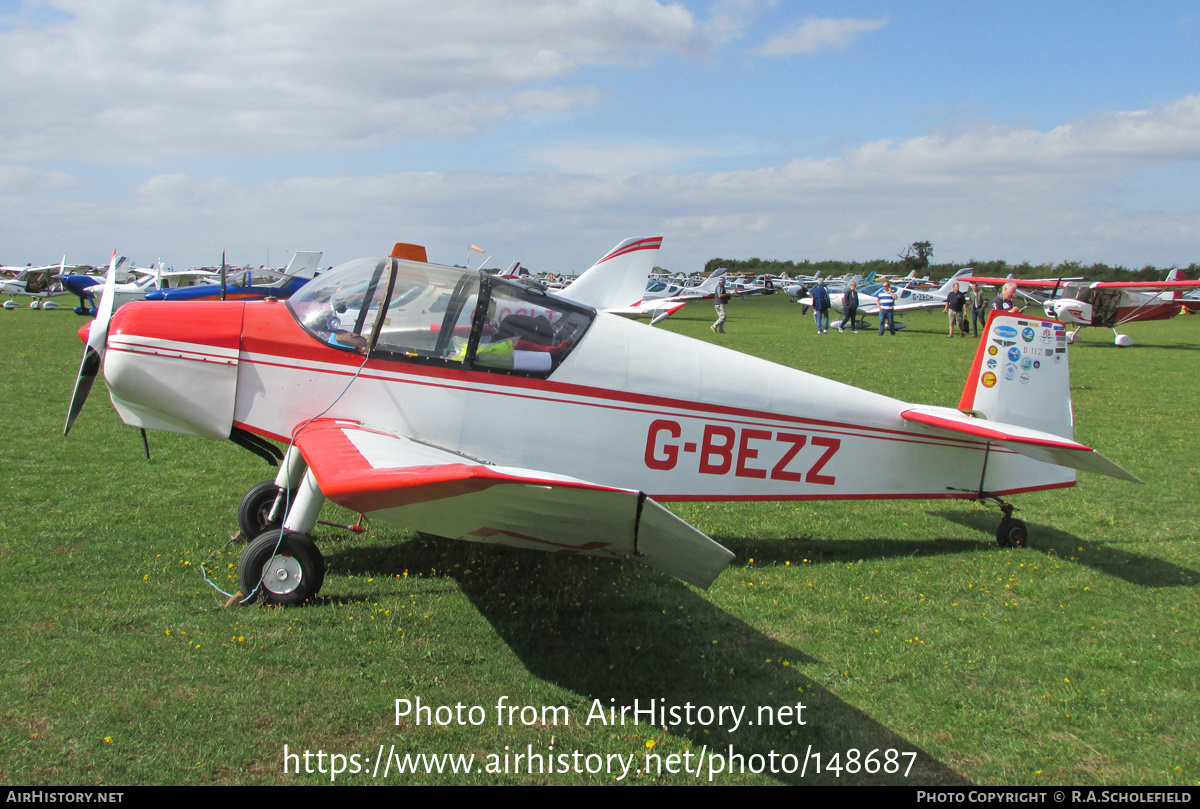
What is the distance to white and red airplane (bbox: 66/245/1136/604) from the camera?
4.80m

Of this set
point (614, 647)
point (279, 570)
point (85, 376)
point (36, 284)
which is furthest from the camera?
point (36, 284)

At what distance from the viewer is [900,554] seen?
602cm

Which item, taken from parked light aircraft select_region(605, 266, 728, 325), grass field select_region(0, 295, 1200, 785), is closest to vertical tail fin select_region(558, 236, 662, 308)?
parked light aircraft select_region(605, 266, 728, 325)

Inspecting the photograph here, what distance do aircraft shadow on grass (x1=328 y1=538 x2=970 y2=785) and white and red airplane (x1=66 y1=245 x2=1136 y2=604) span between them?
2.43 ft

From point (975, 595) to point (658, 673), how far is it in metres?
2.46

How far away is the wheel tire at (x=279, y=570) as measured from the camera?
15.0 ft

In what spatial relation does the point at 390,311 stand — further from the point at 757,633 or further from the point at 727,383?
the point at 757,633

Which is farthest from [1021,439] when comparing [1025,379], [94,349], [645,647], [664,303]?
[664,303]

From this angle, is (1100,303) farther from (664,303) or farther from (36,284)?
(36,284)

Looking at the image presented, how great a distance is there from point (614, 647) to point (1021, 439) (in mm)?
3106

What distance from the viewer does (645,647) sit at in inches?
173

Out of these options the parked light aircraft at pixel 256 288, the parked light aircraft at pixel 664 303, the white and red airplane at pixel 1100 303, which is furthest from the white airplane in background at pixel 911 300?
the parked light aircraft at pixel 256 288

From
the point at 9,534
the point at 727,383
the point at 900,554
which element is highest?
the point at 727,383

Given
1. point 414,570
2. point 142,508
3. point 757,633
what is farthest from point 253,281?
point 757,633
